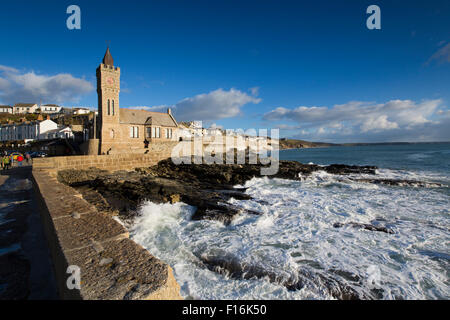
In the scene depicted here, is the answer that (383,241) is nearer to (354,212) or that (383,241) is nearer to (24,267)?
(354,212)

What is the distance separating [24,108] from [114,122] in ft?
280

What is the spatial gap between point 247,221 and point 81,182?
1163 centimetres

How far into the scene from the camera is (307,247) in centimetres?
540

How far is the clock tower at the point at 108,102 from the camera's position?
23.0 meters

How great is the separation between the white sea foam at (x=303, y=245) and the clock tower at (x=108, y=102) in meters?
18.3

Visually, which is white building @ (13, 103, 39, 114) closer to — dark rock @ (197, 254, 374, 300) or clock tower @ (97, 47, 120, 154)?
clock tower @ (97, 47, 120, 154)

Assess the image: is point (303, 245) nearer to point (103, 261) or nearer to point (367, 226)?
point (367, 226)

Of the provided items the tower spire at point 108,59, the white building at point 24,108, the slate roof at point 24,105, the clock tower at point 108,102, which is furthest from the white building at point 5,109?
the tower spire at point 108,59

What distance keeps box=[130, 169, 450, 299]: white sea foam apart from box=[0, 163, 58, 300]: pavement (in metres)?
2.13

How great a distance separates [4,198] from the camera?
6961 mm

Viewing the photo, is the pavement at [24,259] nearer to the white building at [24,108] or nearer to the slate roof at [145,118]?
the slate roof at [145,118]

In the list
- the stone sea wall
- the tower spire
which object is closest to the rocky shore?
the stone sea wall

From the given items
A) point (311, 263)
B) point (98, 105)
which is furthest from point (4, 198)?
point (98, 105)
